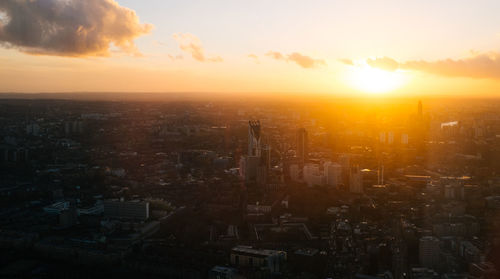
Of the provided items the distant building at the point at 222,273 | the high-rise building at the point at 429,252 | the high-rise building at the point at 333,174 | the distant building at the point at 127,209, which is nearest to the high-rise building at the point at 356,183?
the high-rise building at the point at 333,174

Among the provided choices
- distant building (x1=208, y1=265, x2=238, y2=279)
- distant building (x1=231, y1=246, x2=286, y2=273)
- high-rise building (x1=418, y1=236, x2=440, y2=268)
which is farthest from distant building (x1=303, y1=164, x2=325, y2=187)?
distant building (x1=208, y1=265, x2=238, y2=279)

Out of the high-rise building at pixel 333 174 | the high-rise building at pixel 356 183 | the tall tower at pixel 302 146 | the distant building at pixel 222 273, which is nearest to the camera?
the distant building at pixel 222 273

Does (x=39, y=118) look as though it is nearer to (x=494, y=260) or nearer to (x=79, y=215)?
(x=79, y=215)

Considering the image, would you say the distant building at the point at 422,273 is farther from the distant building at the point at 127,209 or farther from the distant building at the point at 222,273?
the distant building at the point at 127,209

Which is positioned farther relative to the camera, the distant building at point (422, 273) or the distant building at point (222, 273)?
the distant building at point (422, 273)

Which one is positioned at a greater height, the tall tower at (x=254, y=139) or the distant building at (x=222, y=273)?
the tall tower at (x=254, y=139)

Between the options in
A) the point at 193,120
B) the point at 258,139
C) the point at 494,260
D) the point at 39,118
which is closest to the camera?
the point at 494,260

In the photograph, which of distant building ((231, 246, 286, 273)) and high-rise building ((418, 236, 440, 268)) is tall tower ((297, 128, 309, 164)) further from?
distant building ((231, 246, 286, 273))

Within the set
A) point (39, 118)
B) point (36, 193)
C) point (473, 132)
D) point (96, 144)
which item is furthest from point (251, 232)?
point (39, 118)
